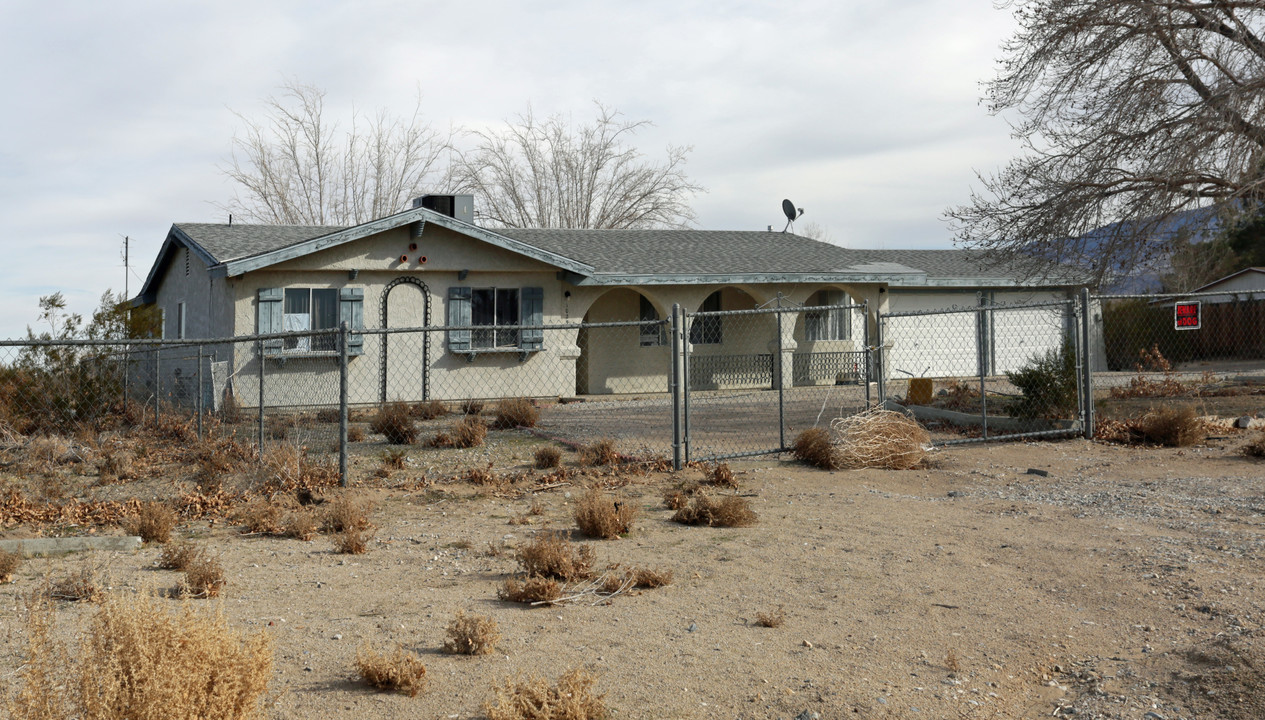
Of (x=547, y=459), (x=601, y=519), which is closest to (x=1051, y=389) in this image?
(x=547, y=459)

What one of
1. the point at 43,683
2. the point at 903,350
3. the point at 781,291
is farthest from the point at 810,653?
the point at 903,350

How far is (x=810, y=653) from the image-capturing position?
14.3 feet

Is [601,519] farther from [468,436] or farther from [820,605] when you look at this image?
[468,436]

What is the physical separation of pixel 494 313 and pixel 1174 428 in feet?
41.4

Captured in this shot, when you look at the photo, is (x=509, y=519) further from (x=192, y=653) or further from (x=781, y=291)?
(x=781, y=291)

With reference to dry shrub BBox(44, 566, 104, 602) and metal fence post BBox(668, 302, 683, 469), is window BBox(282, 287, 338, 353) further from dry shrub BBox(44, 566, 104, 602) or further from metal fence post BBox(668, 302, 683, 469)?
dry shrub BBox(44, 566, 104, 602)

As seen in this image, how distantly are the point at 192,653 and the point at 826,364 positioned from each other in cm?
2100

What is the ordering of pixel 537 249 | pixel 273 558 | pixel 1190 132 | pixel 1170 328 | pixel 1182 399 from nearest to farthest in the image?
1. pixel 273 558
2. pixel 1190 132
3. pixel 1182 399
4. pixel 537 249
5. pixel 1170 328

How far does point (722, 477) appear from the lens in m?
8.98

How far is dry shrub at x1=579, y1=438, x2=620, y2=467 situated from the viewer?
10078 mm

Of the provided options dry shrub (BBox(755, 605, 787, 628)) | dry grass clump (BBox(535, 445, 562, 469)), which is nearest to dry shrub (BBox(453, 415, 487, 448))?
dry grass clump (BBox(535, 445, 562, 469))

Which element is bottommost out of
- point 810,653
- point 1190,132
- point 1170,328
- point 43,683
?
point 810,653

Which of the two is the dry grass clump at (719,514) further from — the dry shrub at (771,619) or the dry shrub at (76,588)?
the dry shrub at (76,588)

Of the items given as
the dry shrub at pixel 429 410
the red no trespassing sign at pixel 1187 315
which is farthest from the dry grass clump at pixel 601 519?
the red no trespassing sign at pixel 1187 315
